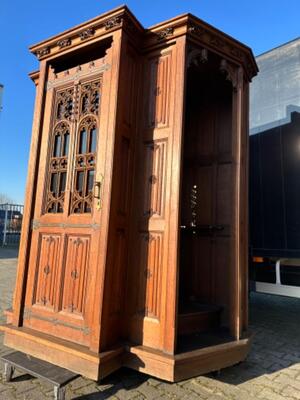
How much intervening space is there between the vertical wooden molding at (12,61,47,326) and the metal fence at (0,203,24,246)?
12.4 metres

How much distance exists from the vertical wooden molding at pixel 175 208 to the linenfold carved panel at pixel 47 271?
1.08 meters

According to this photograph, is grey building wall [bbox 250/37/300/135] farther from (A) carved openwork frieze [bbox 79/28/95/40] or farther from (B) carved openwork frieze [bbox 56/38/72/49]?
(B) carved openwork frieze [bbox 56/38/72/49]

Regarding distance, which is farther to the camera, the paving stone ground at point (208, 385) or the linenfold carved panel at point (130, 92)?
the linenfold carved panel at point (130, 92)

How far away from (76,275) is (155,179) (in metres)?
1.13

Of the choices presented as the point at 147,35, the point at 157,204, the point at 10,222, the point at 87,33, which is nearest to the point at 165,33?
the point at 147,35

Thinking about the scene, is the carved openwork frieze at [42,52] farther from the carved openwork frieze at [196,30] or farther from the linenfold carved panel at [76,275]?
the linenfold carved panel at [76,275]

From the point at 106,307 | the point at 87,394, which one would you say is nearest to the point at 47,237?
the point at 106,307

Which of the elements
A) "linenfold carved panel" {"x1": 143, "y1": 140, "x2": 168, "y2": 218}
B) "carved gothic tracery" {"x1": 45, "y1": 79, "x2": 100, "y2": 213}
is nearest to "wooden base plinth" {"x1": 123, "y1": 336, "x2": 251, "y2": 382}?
"linenfold carved panel" {"x1": 143, "y1": 140, "x2": 168, "y2": 218}

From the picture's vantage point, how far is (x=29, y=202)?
3.18 metres

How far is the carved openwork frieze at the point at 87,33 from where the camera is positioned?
3.00 metres

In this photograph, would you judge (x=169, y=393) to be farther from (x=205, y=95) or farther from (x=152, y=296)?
(x=205, y=95)

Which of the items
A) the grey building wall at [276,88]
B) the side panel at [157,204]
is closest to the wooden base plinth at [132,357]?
the side panel at [157,204]

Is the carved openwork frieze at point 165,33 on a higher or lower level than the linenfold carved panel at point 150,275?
higher

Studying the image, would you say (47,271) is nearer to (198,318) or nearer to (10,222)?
(198,318)
